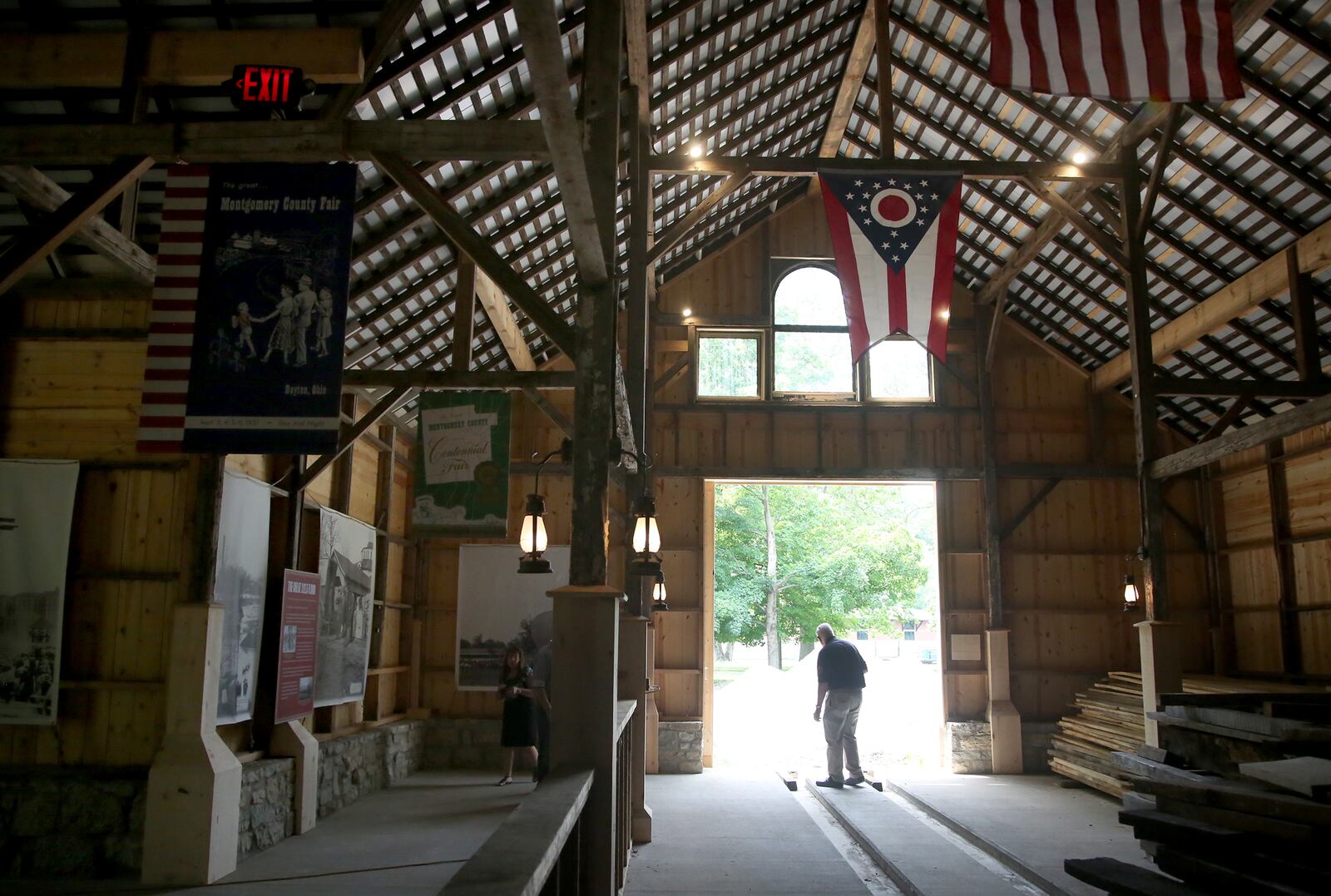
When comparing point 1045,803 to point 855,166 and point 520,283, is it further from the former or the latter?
point 520,283

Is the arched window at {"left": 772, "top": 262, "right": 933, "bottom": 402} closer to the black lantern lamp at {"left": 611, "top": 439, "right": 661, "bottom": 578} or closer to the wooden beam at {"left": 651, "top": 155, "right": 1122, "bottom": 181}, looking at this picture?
the wooden beam at {"left": 651, "top": 155, "right": 1122, "bottom": 181}

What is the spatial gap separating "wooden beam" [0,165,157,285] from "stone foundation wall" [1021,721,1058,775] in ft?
44.0

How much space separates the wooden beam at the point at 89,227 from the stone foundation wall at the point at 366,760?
5546mm

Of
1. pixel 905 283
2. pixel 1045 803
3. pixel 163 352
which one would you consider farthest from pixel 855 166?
pixel 1045 803

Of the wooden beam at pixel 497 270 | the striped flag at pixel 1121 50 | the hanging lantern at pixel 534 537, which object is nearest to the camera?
the wooden beam at pixel 497 270

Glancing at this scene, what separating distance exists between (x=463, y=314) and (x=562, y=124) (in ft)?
21.9

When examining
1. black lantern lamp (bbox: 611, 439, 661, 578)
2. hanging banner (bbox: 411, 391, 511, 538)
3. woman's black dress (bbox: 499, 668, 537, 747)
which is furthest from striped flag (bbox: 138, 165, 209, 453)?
woman's black dress (bbox: 499, 668, 537, 747)

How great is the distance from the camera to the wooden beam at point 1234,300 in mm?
11188

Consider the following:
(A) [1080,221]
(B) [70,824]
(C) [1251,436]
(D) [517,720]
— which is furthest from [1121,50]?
(B) [70,824]

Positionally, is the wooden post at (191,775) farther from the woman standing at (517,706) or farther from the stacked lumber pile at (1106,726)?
the stacked lumber pile at (1106,726)

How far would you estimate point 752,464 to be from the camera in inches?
628

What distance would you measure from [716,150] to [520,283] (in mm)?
9456

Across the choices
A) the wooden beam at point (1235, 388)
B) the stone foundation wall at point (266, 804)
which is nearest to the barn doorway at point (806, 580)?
the wooden beam at point (1235, 388)

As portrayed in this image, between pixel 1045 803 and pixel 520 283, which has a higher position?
pixel 520 283
